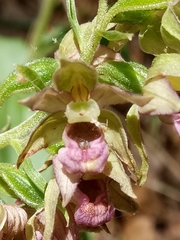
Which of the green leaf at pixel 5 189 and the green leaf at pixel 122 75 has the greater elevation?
the green leaf at pixel 122 75

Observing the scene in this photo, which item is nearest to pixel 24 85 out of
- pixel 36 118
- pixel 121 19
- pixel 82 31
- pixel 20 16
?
pixel 36 118

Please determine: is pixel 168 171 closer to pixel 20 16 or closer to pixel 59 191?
pixel 20 16

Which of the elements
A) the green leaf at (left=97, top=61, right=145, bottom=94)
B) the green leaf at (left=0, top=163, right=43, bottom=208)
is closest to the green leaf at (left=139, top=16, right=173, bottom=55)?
the green leaf at (left=97, top=61, right=145, bottom=94)

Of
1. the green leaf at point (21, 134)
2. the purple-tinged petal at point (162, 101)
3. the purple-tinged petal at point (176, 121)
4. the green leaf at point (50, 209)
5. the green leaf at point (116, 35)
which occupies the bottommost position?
the green leaf at point (50, 209)

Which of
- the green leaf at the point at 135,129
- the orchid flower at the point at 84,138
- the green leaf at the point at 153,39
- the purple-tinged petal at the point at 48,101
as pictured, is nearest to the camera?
the purple-tinged petal at the point at 48,101

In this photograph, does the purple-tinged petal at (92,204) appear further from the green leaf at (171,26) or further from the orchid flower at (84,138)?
the green leaf at (171,26)

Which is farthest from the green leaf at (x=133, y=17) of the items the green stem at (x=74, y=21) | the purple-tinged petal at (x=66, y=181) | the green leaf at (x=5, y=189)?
the green leaf at (x=5, y=189)

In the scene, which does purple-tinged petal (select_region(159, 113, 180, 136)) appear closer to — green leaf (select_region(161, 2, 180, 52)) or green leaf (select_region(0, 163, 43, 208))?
green leaf (select_region(161, 2, 180, 52))

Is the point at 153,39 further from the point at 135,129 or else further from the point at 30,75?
the point at 30,75
